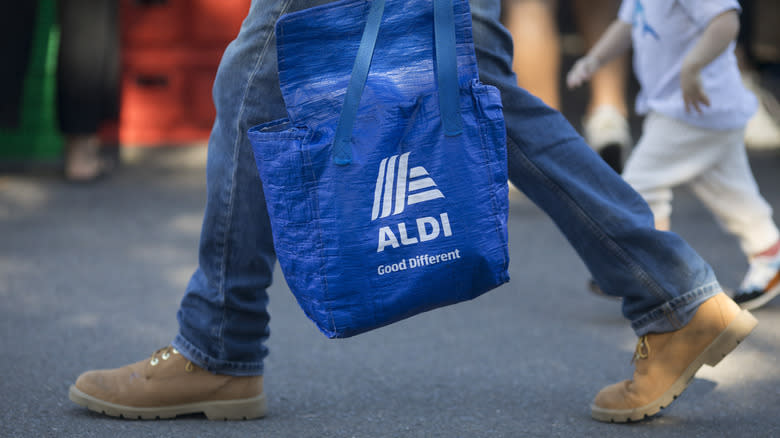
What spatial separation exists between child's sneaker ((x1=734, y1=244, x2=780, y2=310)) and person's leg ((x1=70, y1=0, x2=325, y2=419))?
4.98ft

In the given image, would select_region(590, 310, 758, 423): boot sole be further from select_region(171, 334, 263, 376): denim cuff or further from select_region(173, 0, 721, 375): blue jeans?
select_region(171, 334, 263, 376): denim cuff

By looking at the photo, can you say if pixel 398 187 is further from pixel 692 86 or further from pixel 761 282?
pixel 761 282

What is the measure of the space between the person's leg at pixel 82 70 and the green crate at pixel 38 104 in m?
0.59

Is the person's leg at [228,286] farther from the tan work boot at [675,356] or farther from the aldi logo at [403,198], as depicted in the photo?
the tan work boot at [675,356]

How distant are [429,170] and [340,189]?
0.15 metres

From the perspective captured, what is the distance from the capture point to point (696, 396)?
208cm

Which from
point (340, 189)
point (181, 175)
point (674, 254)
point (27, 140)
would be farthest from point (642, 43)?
point (27, 140)

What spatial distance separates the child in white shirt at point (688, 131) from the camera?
2.55 m

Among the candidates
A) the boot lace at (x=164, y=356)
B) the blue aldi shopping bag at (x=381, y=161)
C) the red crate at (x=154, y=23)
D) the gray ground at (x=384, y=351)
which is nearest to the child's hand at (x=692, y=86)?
the gray ground at (x=384, y=351)

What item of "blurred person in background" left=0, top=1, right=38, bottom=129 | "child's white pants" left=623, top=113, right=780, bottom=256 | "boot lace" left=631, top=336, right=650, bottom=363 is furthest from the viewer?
"blurred person in background" left=0, top=1, right=38, bottom=129

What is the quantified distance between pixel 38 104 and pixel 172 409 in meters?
3.84

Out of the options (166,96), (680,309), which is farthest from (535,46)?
(166,96)

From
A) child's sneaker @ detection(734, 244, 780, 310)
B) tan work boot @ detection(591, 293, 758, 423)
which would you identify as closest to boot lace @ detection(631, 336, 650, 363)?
tan work boot @ detection(591, 293, 758, 423)

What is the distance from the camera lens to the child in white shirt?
2.55m
